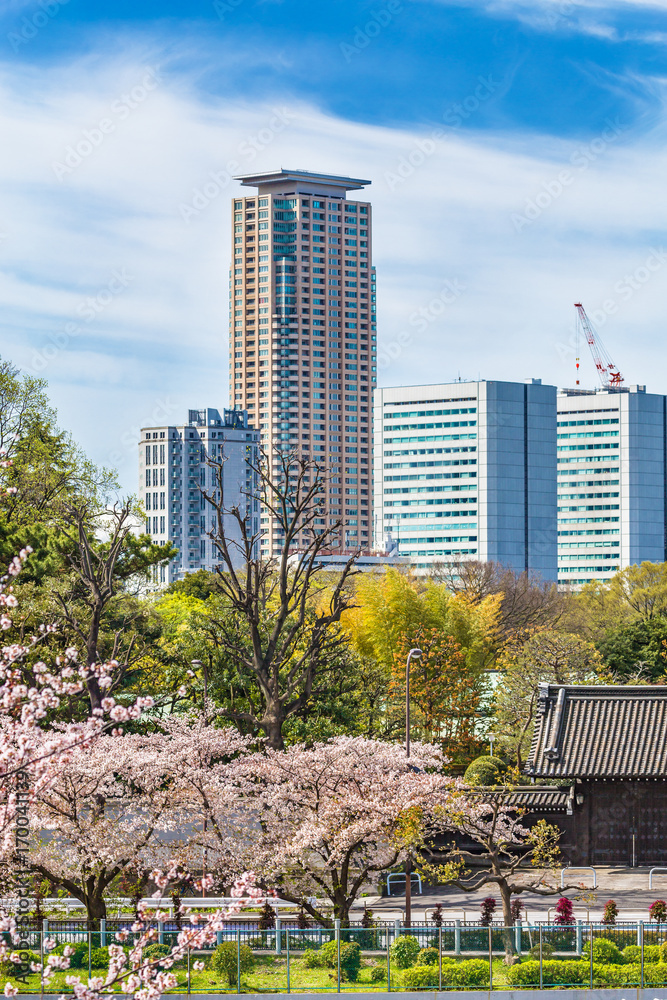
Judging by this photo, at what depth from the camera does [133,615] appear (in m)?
51.5

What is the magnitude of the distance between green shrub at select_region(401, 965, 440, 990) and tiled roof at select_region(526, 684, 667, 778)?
46.2 ft

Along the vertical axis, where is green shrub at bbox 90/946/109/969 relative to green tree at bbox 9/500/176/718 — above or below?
below

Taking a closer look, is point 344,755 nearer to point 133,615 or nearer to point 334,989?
point 334,989

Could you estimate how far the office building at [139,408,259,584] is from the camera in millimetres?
185750

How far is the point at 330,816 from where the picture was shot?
31.2 meters

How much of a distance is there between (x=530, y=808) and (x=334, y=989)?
56.0 feet

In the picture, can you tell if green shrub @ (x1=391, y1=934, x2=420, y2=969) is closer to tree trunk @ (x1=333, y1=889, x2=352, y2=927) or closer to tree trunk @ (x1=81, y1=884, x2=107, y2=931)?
tree trunk @ (x1=333, y1=889, x2=352, y2=927)

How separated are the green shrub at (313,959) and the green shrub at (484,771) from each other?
1987 cm

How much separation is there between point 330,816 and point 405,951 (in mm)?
3965

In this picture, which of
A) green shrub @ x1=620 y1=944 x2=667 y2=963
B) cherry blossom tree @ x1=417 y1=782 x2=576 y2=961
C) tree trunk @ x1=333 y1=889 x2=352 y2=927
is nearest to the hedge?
green shrub @ x1=620 y1=944 x2=667 y2=963

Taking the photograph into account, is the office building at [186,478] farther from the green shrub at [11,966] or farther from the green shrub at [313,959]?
Answer: the green shrub at [313,959]

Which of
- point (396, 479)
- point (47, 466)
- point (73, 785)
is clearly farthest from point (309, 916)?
point (396, 479)

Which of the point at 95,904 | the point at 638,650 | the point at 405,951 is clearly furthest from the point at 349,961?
the point at 638,650

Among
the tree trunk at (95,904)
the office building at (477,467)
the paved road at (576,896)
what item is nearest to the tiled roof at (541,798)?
the paved road at (576,896)
